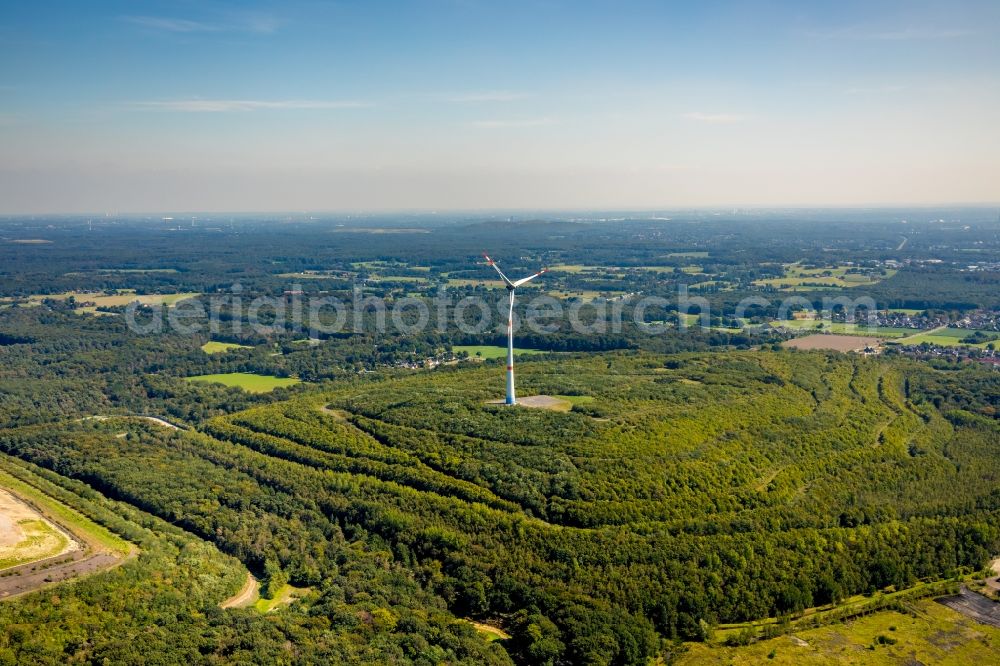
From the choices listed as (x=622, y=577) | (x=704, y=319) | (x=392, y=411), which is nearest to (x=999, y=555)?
(x=622, y=577)

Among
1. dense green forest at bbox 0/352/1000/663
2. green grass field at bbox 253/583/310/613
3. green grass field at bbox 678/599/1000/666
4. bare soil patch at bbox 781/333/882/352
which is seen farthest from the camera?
bare soil patch at bbox 781/333/882/352

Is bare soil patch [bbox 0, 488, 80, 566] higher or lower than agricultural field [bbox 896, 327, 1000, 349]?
lower

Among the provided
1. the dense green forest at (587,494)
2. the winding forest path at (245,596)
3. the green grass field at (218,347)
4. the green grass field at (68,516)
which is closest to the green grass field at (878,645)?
the dense green forest at (587,494)

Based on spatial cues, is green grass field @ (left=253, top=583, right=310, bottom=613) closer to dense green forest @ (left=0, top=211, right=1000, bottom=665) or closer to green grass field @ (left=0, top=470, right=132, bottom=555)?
dense green forest @ (left=0, top=211, right=1000, bottom=665)

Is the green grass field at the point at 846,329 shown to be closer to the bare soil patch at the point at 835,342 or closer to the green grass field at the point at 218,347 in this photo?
the bare soil patch at the point at 835,342

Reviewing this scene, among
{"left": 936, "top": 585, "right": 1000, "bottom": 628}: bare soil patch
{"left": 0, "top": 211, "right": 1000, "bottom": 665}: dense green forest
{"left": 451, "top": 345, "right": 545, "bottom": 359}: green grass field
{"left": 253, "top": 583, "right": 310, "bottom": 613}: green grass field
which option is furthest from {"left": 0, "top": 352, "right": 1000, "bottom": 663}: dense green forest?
{"left": 451, "top": 345, "right": 545, "bottom": 359}: green grass field
